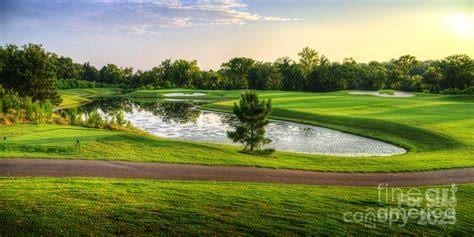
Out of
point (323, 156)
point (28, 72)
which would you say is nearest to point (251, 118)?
point (323, 156)

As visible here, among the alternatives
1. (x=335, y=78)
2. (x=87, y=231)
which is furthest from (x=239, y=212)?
(x=335, y=78)

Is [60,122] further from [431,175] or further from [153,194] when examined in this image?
[431,175]

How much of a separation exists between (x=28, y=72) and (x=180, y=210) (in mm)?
41465

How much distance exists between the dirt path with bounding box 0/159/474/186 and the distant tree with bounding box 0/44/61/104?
32.3m

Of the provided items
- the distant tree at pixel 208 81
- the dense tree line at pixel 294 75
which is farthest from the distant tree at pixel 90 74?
the distant tree at pixel 208 81

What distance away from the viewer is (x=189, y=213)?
11570mm

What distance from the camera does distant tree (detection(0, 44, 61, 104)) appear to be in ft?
151

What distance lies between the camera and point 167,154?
21625 millimetres

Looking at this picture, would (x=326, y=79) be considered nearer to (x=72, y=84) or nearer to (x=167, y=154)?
(x=72, y=84)

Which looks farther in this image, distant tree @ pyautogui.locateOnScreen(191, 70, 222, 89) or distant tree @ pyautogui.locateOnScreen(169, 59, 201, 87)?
distant tree @ pyautogui.locateOnScreen(169, 59, 201, 87)

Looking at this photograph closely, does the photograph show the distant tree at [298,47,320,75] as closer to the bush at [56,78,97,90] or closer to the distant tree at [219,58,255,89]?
the distant tree at [219,58,255,89]

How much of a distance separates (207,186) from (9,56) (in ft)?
138

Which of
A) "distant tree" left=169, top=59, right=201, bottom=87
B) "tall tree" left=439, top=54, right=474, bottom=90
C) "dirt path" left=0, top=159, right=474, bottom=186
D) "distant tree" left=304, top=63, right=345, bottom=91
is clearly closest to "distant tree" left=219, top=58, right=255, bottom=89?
"distant tree" left=169, top=59, right=201, bottom=87

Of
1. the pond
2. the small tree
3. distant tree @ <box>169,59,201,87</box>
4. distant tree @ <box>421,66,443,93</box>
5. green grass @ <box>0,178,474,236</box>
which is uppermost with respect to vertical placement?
distant tree @ <box>169,59,201,87</box>
